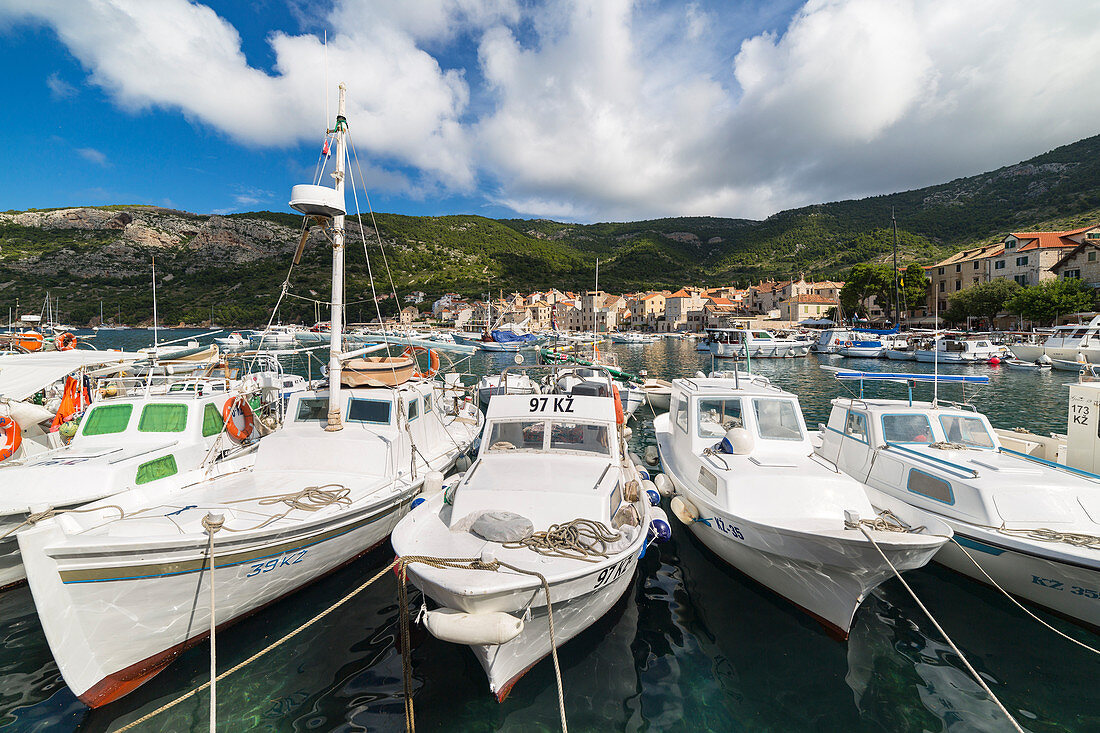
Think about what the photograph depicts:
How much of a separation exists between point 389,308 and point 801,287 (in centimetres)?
13515

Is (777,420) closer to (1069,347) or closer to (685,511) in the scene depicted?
(685,511)

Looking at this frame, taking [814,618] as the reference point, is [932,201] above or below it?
above

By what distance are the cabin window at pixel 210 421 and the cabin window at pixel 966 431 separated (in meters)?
15.9

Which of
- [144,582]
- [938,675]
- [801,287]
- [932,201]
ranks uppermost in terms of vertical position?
[932,201]

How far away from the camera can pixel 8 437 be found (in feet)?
34.8

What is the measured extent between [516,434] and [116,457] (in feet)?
24.6

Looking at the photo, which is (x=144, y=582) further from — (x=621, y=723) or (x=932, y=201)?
(x=932, y=201)

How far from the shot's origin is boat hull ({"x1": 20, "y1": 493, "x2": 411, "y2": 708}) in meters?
4.64

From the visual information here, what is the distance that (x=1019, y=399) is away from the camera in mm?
25812

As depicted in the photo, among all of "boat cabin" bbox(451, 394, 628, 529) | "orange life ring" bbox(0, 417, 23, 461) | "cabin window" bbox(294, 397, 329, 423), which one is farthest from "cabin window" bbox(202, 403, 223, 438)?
"boat cabin" bbox(451, 394, 628, 529)

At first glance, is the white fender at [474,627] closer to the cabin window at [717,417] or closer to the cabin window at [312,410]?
the cabin window at [717,417]

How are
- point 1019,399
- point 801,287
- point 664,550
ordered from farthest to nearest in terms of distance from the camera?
point 801,287
point 1019,399
point 664,550

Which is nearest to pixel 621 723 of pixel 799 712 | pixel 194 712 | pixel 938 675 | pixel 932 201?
pixel 799 712

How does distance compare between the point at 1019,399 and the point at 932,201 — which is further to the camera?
the point at 932,201
